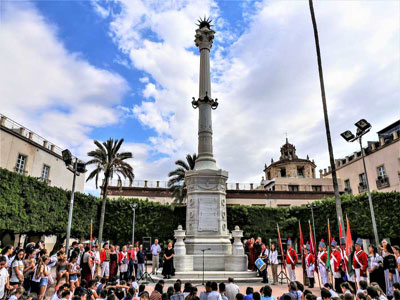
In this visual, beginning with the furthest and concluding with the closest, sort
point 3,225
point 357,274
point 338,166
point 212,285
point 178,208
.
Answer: point 338,166
point 178,208
point 3,225
point 357,274
point 212,285

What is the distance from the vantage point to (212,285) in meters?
6.52

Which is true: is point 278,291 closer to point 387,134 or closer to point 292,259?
point 292,259

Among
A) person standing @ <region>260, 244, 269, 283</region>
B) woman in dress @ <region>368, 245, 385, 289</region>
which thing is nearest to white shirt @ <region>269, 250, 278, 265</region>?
person standing @ <region>260, 244, 269, 283</region>

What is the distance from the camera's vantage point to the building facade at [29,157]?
24578 millimetres

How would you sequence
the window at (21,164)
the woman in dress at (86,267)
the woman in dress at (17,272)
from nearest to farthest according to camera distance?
the woman in dress at (17,272) < the woman in dress at (86,267) < the window at (21,164)

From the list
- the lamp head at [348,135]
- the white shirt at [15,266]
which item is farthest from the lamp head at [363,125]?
the white shirt at [15,266]

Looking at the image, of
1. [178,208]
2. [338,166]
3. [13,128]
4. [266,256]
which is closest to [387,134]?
[338,166]

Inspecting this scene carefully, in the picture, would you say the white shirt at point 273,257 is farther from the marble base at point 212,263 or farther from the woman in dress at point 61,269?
the woman in dress at point 61,269

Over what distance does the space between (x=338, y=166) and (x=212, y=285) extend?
131 ft

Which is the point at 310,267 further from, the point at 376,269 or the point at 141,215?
the point at 141,215

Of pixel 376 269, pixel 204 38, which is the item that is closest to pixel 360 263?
pixel 376 269

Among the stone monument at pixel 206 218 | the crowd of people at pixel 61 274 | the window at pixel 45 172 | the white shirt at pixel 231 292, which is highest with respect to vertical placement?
the window at pixel 45 172

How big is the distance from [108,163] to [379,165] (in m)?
29.0

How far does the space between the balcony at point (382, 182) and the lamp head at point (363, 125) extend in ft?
70.8
